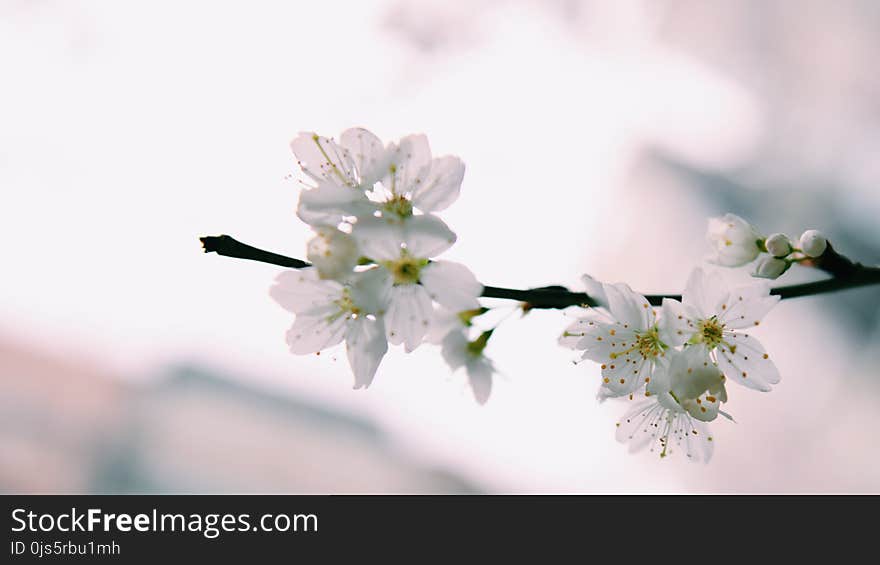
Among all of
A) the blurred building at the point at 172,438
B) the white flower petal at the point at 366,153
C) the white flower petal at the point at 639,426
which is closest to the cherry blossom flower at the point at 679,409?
the white flower petal at the point at 639,426

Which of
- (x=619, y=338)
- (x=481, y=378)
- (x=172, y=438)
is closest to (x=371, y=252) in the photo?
(x=619, y=338)

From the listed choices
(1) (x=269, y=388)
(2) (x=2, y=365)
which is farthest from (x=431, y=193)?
(2) (x=2, y=365)

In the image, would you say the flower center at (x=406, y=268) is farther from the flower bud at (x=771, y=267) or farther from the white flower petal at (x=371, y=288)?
the flower bud at (x=771, y=267)

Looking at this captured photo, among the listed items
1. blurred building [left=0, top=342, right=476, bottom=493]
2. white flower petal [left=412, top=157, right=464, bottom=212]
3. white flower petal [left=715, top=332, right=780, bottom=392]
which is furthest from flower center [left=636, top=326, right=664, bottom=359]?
blurred building [left=0, top=342, right=476, bottom=493]

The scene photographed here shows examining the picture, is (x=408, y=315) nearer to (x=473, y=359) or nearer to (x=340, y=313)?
(x=340, y=313)

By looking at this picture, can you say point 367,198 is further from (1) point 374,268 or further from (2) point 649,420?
(2) point 649,420
